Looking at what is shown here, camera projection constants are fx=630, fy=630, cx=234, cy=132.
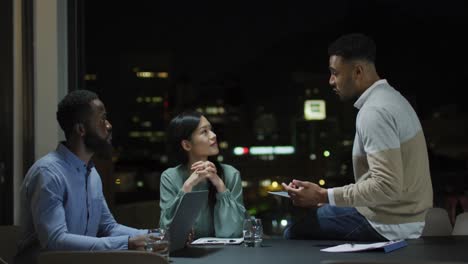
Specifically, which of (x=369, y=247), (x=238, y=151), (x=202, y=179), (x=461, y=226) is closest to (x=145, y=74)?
(x=238, y=151)

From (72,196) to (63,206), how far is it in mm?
57

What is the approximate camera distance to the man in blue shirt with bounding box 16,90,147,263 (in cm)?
237

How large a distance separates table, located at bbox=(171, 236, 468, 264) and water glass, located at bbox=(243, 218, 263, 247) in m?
0.04

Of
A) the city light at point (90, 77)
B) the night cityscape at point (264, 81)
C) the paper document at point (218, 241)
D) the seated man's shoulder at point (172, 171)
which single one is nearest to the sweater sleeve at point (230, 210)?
the paper document at point (218, 241)

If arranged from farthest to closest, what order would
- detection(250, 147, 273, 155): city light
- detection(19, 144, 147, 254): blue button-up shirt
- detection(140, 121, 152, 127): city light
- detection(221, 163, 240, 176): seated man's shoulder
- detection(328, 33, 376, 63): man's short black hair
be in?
1. detection(250, 147, 273, 155): city light
2. detection(140, 121, 152, 127): city light
3. detection(221, 163, 240, 176): seated man's shoulder
4. detection(328, 33, 376, 63): man's short black hair
5. detection(19, 144, 147, 254): blue button-up shirt

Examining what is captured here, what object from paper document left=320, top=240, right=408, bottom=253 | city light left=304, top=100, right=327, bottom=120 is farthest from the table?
city light left=304, top=100, right=327, bottom=120

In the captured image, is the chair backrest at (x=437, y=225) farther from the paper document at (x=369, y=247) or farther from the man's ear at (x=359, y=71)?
the man's ear at (x=359, y=71)

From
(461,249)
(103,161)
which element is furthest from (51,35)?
(461,249)

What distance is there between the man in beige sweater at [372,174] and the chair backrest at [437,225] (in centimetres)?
45

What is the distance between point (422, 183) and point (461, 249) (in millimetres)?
321

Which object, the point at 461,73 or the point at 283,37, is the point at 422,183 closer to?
the point at 461,73

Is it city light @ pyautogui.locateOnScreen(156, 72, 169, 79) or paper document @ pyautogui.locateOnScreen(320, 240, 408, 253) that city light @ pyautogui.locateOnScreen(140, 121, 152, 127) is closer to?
city light @ pyautogui.locateOnScreen(156, 72, 169, 79)

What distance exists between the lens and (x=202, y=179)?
3008mm

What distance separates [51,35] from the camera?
3.89 metres
